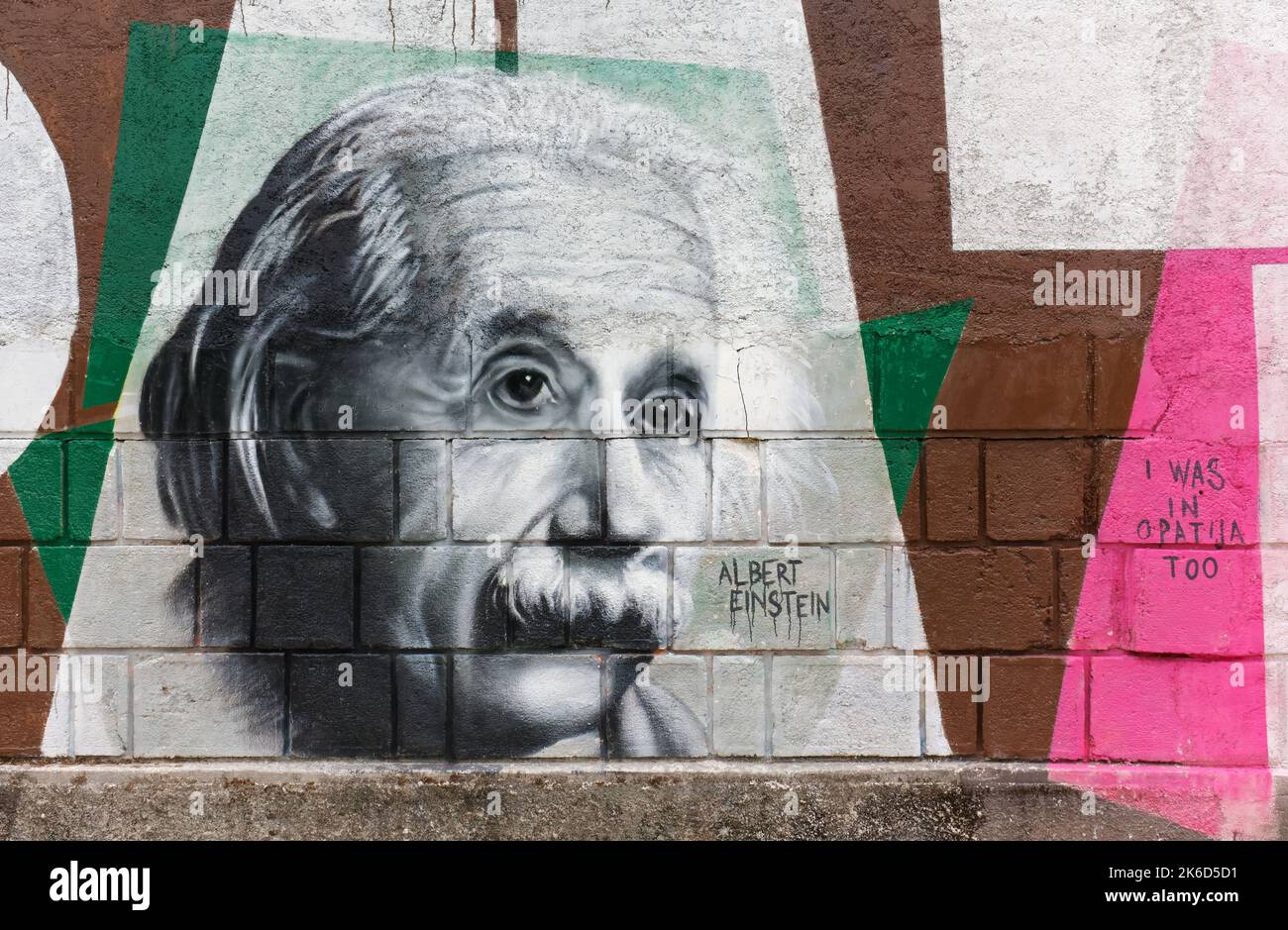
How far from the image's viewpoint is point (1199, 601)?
3223 millimetres

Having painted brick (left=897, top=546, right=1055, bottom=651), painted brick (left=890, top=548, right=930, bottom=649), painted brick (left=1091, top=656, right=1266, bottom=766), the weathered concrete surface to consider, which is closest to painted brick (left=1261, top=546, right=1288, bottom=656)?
painted brick (left=1091, top=656, right=1266, bottom=766)

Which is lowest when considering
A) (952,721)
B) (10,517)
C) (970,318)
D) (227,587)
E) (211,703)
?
(952,721)

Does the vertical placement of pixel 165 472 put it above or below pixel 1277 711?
above

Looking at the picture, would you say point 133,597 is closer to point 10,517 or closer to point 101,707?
point 101,707

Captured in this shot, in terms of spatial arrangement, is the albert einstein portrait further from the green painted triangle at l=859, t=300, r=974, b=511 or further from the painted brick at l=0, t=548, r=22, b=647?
the painted brick at l=0, t=548, r=22, b=647

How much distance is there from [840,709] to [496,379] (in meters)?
1.75

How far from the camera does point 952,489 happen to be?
323 cm

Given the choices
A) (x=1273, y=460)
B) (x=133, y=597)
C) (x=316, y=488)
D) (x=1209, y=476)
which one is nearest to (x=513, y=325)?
(x=316, y=488)

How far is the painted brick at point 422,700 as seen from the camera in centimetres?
327

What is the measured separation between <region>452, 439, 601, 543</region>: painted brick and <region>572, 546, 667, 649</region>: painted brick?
0.36ft

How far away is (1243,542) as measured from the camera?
10.6ft

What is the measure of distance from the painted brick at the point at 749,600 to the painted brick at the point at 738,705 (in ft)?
0.27

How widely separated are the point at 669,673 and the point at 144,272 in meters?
2.43

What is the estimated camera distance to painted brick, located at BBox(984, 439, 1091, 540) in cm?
322
